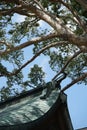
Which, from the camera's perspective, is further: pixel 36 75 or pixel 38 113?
pixel 36 75

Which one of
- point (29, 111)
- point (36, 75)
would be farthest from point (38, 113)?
point (36, 75)

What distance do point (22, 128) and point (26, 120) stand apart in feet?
0.79

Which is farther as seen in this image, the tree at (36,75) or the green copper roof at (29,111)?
the tree at (36,75)

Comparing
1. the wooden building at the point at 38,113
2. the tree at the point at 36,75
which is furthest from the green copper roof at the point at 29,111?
the tree at the point at 36,75

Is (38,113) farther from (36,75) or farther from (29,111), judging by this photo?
(36,75)

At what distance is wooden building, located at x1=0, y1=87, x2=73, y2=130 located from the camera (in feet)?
15.5

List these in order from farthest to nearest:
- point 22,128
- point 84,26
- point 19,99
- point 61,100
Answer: point 84,26, point 19,99, point 61,100, point 22,128

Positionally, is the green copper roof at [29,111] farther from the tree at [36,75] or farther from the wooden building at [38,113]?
the tree at [36,75]

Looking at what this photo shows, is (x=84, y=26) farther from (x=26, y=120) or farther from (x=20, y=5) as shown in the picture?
(x=26, y=120)

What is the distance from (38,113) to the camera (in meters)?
5.31

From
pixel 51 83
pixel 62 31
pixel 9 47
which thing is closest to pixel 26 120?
pixel 51 83

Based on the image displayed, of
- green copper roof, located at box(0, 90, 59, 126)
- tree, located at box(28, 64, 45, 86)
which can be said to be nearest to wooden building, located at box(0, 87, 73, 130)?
green copper roof, located at box(0, 90, 59, 126)

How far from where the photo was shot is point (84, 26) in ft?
25.4

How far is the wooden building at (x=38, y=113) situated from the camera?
472 cm
